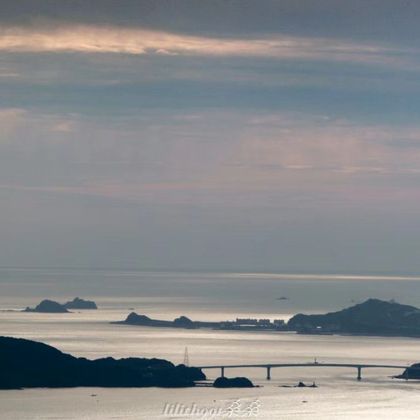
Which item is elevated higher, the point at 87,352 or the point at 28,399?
the point at 87,352

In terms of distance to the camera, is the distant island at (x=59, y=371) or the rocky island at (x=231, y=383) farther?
the rocky island at (x=231, y=383)

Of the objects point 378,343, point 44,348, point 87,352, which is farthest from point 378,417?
point 378,343

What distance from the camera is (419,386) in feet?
428

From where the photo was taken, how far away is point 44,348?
4456 inches

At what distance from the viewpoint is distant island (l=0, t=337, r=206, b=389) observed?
11238 centimetres

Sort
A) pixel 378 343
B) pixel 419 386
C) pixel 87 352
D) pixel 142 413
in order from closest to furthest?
pixel 142 413 → pixel 419 386 → pixel 87 352 → pixel 378 343

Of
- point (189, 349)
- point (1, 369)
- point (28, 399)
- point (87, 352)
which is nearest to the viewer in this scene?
point (28, 399)

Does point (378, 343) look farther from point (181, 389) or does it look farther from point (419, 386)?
point (181, 389)

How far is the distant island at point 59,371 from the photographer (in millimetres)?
112375

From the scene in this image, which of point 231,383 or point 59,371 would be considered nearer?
point 59,371

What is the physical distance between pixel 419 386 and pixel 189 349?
4164 centimetres

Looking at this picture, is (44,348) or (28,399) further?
(44,348)

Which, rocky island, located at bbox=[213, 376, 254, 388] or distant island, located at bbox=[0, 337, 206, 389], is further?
rocky island, located at bbox=[213, 376, 254, 388]

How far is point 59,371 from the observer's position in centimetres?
11356
